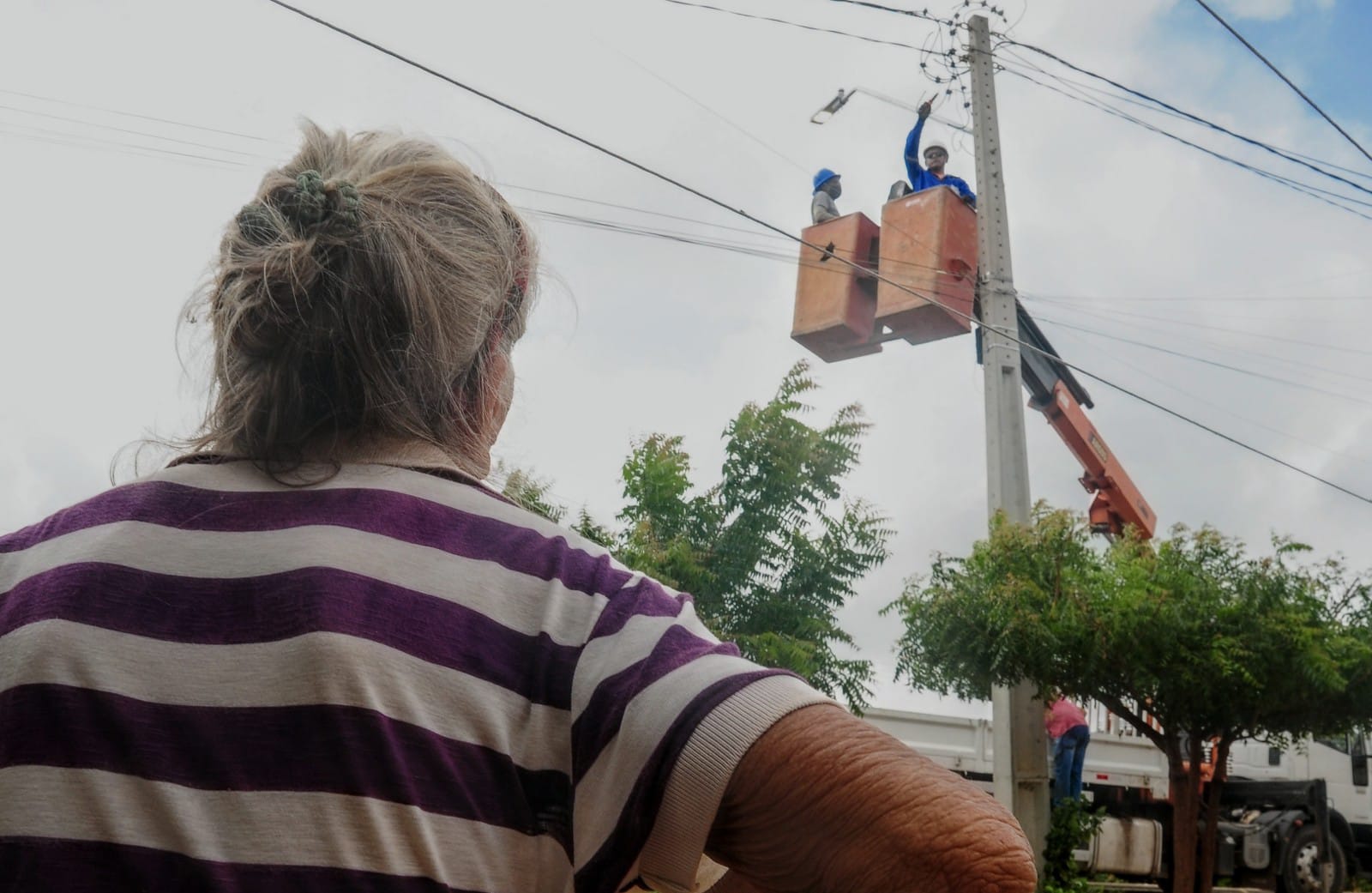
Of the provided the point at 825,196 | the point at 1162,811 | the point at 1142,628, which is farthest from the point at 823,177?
the point at 1162,811

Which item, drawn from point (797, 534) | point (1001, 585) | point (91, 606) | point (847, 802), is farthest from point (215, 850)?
point (1001, 585)

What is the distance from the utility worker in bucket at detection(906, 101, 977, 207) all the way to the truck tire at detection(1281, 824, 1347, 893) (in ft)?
21.2

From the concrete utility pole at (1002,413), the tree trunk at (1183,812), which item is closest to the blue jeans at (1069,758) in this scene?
the tree trunk at (1183,812)

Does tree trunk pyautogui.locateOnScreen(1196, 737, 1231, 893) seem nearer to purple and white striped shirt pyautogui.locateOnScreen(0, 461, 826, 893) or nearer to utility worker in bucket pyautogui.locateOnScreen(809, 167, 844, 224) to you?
utility worker in bucket pyautogui.locateOnScreen(809, 167, 844, 224)

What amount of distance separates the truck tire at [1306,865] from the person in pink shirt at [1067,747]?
2255mm

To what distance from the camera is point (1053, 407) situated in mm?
11695

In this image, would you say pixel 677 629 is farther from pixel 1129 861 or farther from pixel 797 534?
pixel 1129 861

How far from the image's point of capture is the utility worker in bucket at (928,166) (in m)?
9.73

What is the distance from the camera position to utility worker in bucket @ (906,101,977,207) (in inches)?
383

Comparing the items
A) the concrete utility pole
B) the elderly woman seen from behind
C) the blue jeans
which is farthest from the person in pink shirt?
the elderly woman seen from behind

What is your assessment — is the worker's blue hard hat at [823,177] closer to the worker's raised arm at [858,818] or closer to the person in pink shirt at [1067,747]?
the person in pink shirt at [1067,747]

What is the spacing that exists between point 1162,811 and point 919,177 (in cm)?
625

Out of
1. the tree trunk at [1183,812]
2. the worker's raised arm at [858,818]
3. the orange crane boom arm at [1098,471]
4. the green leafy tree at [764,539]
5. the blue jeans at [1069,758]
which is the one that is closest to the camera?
the worker's raised arm at [858,818]

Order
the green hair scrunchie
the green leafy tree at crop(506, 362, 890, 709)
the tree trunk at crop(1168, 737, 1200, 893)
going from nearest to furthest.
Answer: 1. the green hair scrunchie
2. the green leafy tree at crop(506, 362, 890, 709)
3. the tree trunk at crop(1168, 737, 1200, 893)
